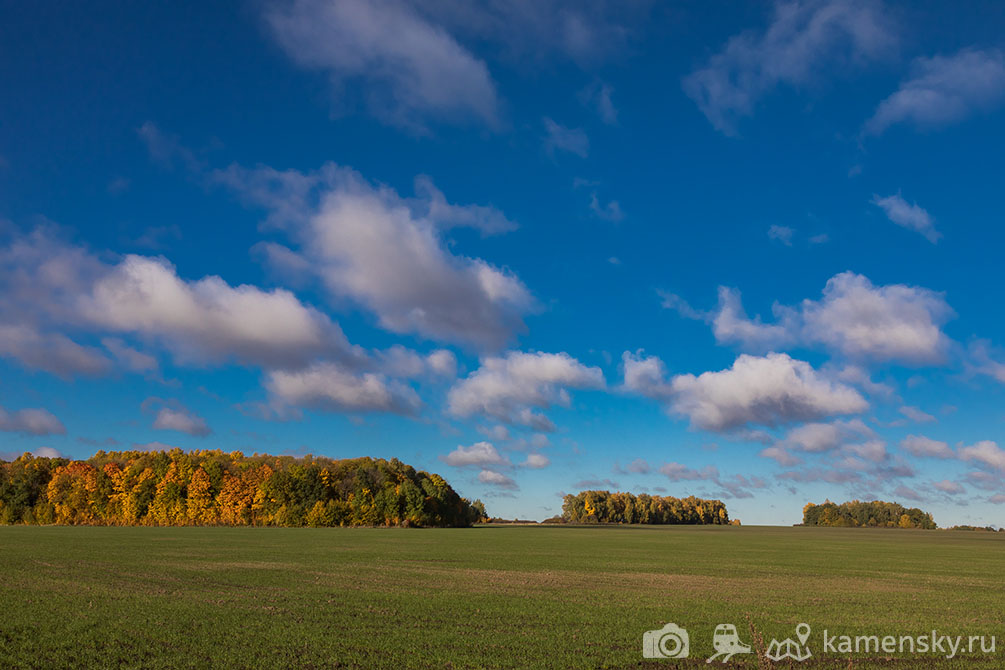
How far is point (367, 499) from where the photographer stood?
351 feet

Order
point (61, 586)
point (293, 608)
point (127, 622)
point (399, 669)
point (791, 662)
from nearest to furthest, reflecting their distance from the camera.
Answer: point (399, 669), point (791, 662), point (127, 622), point (293, 608), point (61, 586)

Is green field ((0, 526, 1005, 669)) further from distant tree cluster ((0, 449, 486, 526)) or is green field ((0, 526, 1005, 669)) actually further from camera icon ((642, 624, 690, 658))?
distant tree cluster ((0, 449, 486, 526))

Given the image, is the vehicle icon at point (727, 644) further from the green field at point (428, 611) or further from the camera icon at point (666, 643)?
the camera icon at point (666, 643)

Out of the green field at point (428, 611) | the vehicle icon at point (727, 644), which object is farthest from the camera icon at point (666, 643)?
the vehicle icon at point (727, 644)

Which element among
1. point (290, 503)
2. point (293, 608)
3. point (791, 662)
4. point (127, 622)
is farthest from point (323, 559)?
point (290, 503)

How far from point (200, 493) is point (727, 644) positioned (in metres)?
104

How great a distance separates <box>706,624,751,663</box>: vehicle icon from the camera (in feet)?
43.8

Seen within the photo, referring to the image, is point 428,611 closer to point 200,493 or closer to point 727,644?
point 727,644

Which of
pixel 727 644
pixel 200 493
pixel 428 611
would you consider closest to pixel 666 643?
pixel 727 644

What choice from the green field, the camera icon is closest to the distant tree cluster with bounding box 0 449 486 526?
the green field

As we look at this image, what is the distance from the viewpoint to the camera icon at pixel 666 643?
43.4 ft

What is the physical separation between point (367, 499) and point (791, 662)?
10078cm

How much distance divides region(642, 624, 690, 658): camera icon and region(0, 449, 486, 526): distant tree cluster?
310 feet

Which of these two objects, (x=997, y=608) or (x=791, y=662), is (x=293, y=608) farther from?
(x=997, y=608)
